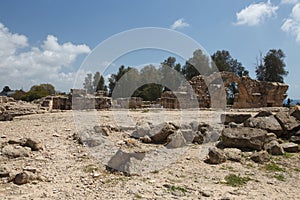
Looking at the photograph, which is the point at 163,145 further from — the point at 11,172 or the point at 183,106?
the point at 183,106

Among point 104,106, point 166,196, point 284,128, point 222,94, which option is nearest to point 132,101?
point 104,106

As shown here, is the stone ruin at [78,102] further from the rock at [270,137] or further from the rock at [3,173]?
the rock at [3,173]

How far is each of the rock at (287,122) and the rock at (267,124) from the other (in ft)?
0.58

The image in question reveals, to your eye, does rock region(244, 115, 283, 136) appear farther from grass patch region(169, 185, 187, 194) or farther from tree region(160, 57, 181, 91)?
tree region(160, 57, 181, 91)

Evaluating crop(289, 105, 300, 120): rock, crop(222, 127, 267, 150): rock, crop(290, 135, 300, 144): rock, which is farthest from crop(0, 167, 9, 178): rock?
crop(289, 105, 300, 120): rock

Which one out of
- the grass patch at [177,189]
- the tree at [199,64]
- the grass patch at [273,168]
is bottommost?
the grass patch at [177,189]

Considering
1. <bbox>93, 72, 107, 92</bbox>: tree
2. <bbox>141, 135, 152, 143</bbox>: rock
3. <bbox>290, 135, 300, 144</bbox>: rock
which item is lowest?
<bbox>141, 135, 152, 143</bbox>: rock

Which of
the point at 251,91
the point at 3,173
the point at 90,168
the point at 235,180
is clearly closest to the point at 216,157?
the point at 235,180

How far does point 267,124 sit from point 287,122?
0.78 metres

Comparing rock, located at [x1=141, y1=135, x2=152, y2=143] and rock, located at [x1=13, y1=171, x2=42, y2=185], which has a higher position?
rock, located at [x1=141, y1=135, x2=152, y2=143]

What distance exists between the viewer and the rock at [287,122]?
27.5ft

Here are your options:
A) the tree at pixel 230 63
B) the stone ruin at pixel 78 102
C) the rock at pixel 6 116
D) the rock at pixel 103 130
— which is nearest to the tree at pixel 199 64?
the tree at pixel 230 63

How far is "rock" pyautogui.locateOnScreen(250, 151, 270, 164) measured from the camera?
6121mm

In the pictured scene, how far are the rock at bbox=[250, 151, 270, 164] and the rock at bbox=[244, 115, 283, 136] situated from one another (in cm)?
193
